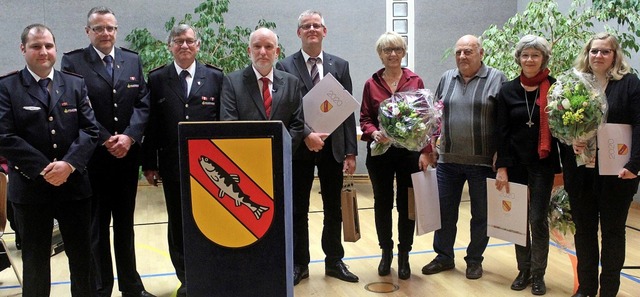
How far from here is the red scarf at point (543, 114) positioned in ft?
11.8

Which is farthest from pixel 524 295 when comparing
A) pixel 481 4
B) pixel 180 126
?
pixel 481 4

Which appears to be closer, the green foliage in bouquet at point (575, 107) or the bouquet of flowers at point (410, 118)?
the green foliage in bouquet at point (575, 107)

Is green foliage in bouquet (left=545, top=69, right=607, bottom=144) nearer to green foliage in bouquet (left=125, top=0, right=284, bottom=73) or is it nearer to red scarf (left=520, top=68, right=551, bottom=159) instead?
red scarf (left=520, top=68, right=551, bottom=159)

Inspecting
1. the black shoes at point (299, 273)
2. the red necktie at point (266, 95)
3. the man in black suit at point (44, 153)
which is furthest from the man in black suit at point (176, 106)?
the black shoes at point (299, 273)

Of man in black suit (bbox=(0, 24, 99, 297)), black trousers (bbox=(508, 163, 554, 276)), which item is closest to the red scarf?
black trousers (bbox=(508, 163, 554, 276))

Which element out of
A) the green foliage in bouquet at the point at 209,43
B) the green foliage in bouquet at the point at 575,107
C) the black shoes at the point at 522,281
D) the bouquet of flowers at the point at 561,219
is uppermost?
the green foliage in bouquet at the point at 209,43

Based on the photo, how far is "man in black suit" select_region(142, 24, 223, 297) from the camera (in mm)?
3609

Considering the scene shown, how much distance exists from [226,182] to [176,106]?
1.82 metres

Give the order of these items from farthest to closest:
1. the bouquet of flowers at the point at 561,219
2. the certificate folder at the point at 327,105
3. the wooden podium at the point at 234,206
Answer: the certificate folder at the point at 327,105 < the bouquet of flowers at the point at 561,219 < the wooden podium at the point at 234,206

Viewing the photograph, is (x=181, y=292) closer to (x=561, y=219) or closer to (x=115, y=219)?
(x=115, y=219)

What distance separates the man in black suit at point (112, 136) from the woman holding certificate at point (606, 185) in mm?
2555

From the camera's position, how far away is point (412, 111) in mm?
3762

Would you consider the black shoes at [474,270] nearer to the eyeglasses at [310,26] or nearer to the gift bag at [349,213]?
the gift bag at [349,213]

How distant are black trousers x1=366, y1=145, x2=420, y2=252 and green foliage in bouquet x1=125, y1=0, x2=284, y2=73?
13.1 ft
